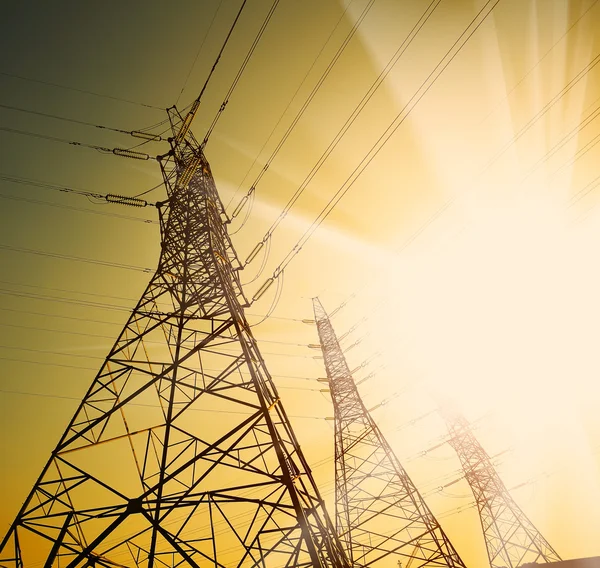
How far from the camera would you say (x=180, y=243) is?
898 cm

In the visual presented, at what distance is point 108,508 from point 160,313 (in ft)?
11.7

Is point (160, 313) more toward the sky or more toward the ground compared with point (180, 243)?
more toward the ground

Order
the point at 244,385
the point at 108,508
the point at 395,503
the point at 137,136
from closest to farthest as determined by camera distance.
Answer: the point at 108,508 < the point at 244,385 < the point at 395,503 < the point at 137,136

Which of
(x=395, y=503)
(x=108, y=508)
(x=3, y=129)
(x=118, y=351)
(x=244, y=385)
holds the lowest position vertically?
(x=395, y=503)

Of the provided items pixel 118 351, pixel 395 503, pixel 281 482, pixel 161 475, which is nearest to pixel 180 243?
pixel 118 351

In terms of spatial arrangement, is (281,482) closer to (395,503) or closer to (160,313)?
(160,313)

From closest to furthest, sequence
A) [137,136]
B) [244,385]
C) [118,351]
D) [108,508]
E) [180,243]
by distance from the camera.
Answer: [108,508] < [244,385] < [118,351] < [180,243] < [137,136]

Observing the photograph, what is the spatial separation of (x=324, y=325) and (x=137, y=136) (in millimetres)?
11385

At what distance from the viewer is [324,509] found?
204 inches

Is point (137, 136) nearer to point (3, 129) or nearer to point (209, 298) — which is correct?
point (3, 129)

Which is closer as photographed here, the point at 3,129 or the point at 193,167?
the point at 193,167

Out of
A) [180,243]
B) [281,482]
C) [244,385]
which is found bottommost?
[281,482]

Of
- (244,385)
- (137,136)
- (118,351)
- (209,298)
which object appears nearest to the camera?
(244,385)

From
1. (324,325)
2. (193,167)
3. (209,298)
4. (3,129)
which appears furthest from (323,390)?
(3,129)
